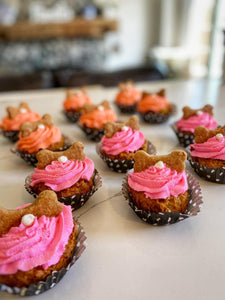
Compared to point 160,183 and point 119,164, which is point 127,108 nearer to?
point 119,164

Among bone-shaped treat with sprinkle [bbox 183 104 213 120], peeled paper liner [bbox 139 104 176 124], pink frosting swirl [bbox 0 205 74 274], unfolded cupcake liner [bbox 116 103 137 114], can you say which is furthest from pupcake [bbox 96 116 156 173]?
unfolded cupcake liner [bbox 116 103 137 114]

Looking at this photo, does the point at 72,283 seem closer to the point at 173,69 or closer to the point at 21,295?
the point at 21,295

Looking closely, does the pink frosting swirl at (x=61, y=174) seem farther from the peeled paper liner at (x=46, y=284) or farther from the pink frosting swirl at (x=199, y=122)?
the pink frosting swirl at (x=199, y=122)

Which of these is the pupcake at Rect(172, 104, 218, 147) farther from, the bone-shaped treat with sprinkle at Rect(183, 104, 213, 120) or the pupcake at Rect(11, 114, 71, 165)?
the pupcake at Rect(11, 114, 71, 165)

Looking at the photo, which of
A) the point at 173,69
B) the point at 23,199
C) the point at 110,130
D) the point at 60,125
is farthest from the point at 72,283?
the point at 173,69

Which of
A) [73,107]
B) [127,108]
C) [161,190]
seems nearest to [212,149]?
[161,190]
